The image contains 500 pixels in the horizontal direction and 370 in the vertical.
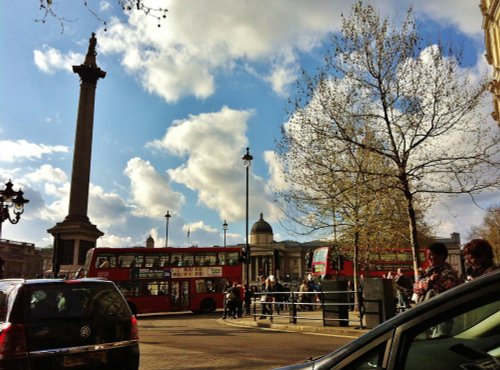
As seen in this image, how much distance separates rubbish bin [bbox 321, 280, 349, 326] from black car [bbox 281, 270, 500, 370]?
12.4m

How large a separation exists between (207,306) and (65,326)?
22.5m

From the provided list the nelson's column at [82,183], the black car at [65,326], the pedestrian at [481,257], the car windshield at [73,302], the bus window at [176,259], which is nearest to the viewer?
the black car at [65,326]

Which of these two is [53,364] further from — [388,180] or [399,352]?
[388,180]

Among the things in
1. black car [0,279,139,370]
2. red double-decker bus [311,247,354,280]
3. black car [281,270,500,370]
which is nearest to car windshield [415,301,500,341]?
black car [281,270,500,370]

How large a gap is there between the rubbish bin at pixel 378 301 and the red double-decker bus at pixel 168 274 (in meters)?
14.2

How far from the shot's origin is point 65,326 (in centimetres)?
524

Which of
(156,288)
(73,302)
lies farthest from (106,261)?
(73,302)

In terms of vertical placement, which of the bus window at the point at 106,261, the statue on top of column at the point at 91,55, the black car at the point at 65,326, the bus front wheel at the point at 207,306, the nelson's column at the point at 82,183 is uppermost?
the statue on top of column at the point at 91,55

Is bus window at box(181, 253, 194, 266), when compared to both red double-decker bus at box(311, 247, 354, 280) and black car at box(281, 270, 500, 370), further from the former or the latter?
black car at box(281, 270, 500, 370)

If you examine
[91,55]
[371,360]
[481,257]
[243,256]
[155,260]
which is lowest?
[371,360]

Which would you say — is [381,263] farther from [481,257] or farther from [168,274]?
[481,257]

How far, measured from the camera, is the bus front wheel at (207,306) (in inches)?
1060

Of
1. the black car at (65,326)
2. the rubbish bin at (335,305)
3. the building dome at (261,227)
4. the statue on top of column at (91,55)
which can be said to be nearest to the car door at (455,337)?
the black car at (65,326)

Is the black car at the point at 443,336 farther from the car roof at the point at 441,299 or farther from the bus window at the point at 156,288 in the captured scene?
the bus window at the point at 156,288
